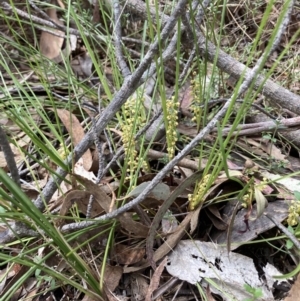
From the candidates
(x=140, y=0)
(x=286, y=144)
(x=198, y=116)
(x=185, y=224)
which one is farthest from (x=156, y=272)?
(x=140, y=0)

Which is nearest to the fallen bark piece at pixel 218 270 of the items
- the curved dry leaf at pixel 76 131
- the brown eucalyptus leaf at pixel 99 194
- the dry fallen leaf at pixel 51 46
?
the brown eucalyptus leaf at pixel 99 194

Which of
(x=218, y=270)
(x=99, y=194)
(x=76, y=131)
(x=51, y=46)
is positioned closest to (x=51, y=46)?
(x=51, y=46)

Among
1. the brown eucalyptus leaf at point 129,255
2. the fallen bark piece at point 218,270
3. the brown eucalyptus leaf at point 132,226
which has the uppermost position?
the brown eucalyptus leaf at point 132,226

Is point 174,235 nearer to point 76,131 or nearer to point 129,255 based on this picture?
point 129,255

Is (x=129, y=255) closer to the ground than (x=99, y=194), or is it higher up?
Answer: closer to the ground

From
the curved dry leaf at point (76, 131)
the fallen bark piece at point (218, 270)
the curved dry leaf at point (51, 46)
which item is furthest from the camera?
the curved dry leaf at point (51, 46)

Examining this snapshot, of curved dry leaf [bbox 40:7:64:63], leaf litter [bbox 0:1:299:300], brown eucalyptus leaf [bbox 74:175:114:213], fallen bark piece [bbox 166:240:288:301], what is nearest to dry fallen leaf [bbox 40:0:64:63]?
curved dry leaf [bbox 40:7:64:63]

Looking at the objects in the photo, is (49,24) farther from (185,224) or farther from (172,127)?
(185,224)

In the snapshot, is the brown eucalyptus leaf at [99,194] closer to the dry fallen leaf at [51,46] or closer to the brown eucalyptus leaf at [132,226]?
the brown eucalyptus leaf at [132,226]

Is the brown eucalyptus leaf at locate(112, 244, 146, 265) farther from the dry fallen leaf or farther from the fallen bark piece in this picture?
the dry fallen leaf
